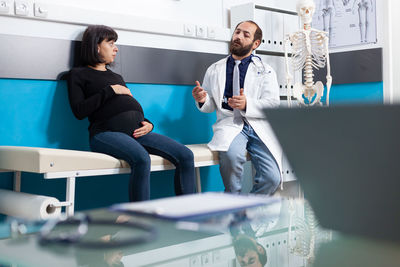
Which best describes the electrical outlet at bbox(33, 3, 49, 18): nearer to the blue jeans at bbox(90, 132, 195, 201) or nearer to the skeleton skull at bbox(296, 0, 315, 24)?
the blue jeans at bbox(90, 132, 195, 201)

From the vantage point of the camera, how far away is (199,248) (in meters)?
0.68

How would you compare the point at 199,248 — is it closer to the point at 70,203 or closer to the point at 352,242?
the point at 352,242

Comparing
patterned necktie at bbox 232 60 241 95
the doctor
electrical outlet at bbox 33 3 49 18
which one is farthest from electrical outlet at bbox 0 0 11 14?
patterned necktie at bbox 232 60 241 95

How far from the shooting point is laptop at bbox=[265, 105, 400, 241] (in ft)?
1.73

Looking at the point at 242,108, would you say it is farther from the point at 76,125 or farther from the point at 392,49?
the point at 392,49

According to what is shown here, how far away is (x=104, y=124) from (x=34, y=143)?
42 cm

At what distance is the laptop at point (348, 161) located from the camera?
1.73 ft

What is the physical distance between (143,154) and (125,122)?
33 cm

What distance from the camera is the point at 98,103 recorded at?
2.65 meters

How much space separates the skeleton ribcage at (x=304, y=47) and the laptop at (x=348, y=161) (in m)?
3.27

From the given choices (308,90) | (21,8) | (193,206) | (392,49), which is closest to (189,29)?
(308,90)

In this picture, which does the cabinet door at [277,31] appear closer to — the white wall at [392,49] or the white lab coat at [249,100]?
the white lab coat at [249,100]

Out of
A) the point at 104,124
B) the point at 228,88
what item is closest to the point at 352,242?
the point at 104,124

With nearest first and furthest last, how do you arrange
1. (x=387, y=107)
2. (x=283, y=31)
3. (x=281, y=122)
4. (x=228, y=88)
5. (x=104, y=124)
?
(x=387, y=107) → (x=281, y=122) → (x=104, y=124) → (x=228, y=88) → (x=283, y=31)
